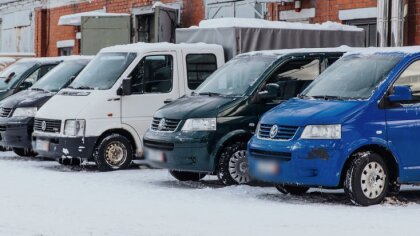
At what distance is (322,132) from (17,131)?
24.0 feet

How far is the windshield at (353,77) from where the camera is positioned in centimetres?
1173

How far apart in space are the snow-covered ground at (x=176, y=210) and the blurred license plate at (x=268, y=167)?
14.2 inches

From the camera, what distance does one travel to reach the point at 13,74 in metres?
20.0

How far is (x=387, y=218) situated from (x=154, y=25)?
671 inches

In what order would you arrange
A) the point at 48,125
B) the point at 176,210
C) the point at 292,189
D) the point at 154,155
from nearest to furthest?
the point at 176,210, the point at 292,189, the point at 154,155, the point at 48,125

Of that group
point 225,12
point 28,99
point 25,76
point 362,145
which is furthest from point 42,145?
point 225,12

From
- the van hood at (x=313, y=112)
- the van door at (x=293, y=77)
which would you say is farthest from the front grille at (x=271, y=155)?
the van door at (x=293, y=77)

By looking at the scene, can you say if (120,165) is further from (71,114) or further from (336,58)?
(336,58)

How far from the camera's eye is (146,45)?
15.7 meters

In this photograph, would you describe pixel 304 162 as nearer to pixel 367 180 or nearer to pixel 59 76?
pixel 367 180

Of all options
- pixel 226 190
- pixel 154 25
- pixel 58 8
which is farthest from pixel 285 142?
pixel 58 8

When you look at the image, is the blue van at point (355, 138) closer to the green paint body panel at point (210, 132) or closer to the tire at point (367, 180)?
the tire at point (367, 180)

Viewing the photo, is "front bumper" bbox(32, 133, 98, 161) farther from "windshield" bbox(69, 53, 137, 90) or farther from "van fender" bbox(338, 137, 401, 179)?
"van fender" bbox(338, 137, 401, 179)

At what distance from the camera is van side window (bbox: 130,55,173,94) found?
50.8 ft
